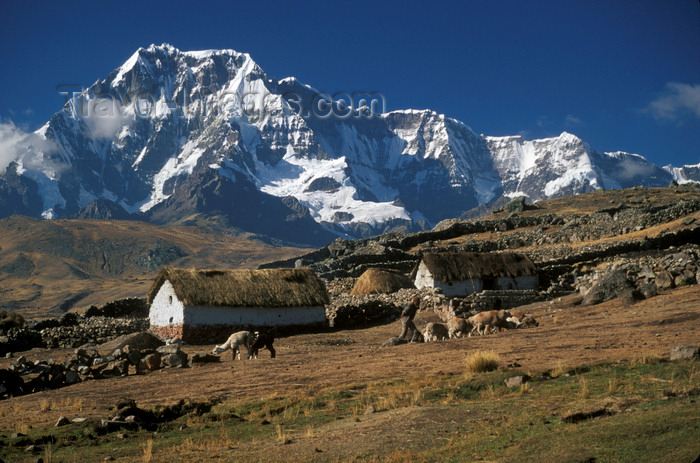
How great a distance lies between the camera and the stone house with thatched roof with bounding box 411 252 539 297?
1796 inches

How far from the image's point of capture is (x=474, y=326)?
27.4m

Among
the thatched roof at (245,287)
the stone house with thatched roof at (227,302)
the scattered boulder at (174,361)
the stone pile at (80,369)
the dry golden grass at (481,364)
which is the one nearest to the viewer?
the dry golden grass at (481,364)

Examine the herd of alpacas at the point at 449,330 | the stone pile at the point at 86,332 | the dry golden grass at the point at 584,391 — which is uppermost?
the stone pile at the point at 86,332

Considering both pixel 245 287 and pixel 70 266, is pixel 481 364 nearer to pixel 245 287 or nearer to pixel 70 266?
pixel 245 287

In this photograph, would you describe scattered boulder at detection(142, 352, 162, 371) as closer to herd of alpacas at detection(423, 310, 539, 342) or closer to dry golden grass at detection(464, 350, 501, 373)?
herd of alpacas at detection(423, 310, 539, 342)

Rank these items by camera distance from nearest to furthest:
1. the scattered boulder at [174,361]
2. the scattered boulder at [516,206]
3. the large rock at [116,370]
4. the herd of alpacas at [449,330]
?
the large rock at [116,370] < the scattered boulder at [174,361] < the herd of alpacas at [449,330] < the scattered boulder at [516,206]

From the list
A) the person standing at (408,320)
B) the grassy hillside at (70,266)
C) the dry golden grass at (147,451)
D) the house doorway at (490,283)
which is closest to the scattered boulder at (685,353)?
the dry golden grass at (147,451)

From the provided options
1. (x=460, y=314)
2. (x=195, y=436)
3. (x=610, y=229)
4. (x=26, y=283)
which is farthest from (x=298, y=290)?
(x=26, y=283)

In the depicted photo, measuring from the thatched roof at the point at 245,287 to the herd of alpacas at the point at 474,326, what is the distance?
12.6m

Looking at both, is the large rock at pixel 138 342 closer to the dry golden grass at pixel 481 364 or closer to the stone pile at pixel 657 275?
the dry golden grass at pixel 481 364

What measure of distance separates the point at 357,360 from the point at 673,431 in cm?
1407

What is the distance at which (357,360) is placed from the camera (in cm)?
2212

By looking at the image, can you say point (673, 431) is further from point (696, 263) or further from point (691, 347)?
point (696, 263)

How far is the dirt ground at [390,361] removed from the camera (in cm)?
1744
